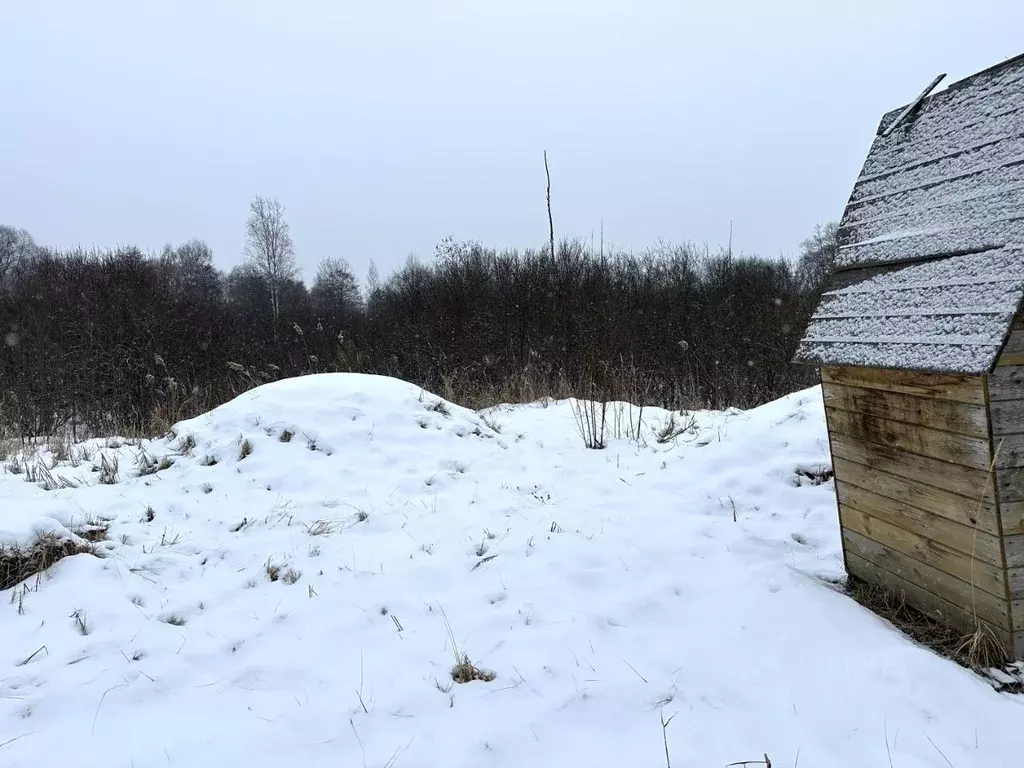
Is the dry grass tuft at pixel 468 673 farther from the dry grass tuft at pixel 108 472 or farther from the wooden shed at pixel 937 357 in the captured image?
the dry grass tuft at pixel 108 472

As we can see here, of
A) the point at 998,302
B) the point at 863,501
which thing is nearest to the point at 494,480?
the point at 863,501

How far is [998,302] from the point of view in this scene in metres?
2.04

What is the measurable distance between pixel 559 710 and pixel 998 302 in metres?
2.16

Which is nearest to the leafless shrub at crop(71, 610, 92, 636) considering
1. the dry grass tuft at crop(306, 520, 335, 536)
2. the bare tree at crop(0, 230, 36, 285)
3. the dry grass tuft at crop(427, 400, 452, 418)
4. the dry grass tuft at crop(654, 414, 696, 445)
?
the dry grass tuft at crop(306, 520, 335, 536)

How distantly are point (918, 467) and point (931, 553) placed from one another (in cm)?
38

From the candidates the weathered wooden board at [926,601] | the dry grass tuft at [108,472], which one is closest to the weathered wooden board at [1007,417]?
the weathered wooden board at [926,601]

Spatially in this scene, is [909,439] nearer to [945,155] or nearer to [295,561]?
[945,155]

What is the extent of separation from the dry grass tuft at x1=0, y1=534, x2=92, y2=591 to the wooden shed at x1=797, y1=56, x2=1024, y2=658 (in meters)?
4.11

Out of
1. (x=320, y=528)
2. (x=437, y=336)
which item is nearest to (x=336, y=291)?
(x=437, y=336)

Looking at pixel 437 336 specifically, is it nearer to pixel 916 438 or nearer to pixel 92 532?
pixel 92 532

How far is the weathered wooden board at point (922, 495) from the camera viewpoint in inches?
88.1

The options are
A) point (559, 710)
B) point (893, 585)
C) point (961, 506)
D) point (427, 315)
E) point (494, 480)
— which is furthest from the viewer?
point (427, 315)

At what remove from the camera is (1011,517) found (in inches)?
85.8

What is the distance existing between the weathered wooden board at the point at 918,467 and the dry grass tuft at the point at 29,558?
421cm
